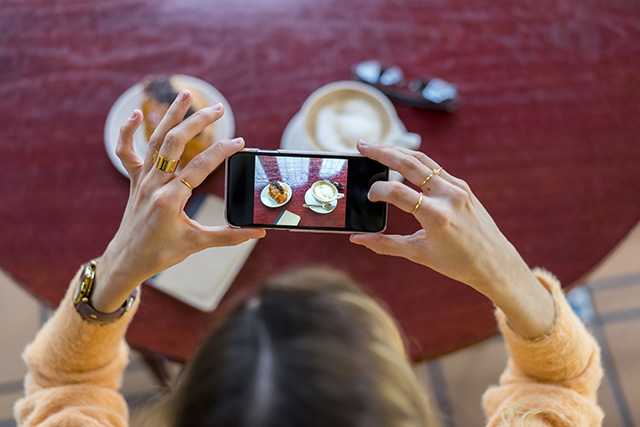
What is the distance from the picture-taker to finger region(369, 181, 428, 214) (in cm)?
57

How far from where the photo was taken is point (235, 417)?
0.42m

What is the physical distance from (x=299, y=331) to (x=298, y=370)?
0.04m

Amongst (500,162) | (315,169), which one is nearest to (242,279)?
(315,169)

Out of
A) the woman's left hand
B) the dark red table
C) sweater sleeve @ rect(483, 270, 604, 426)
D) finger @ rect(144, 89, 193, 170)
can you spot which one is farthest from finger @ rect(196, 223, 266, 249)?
sweater sleeve @ rect(483, 270, 604, 426)

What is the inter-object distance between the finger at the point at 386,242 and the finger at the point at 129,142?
29 centimetres

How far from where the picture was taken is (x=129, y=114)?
87cm

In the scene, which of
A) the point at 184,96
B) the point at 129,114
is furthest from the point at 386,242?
the point at 129,114

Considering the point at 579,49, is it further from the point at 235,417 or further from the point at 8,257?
the point at 8,257

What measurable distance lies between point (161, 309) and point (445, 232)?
1.51ft

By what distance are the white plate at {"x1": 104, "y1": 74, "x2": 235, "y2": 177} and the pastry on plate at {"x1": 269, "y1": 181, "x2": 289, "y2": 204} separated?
0.25 meters

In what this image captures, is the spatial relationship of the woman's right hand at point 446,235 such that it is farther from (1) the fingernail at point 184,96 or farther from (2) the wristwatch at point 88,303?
(2) the wristwatch at point 88,303

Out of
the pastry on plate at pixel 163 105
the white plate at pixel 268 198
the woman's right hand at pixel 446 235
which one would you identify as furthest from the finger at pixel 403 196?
the pastry on plate at pixel 163 105

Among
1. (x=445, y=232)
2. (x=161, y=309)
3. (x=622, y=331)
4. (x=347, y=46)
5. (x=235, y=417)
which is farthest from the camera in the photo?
(x=622, y=331)

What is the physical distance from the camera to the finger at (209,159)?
0.59 m
